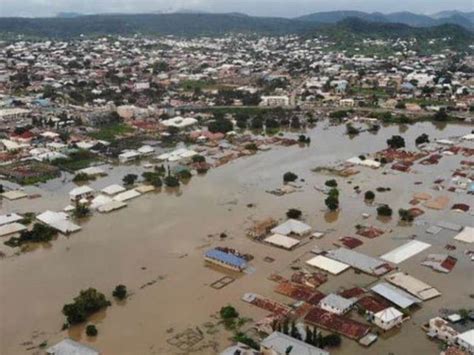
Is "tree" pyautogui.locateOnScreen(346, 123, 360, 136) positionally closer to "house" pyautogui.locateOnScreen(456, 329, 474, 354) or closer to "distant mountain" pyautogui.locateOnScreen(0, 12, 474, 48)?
"house" pyautogui.locateOnScreen(456, 329, 474, 354)

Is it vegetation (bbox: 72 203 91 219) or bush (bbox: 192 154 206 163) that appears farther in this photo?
bush (bbox: 192 154 206 163)

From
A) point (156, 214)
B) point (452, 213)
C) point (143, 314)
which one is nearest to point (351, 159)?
point (452, 213)

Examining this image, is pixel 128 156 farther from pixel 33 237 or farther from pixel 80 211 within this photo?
pixel 33 237

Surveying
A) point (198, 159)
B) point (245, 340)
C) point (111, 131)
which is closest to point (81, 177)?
point (198, 159)

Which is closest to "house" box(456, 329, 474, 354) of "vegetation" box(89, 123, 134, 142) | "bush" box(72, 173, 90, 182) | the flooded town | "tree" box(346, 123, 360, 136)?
the flooded town

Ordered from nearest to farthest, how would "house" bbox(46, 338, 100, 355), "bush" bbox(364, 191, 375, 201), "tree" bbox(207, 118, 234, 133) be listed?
"house" bbox(46, 338, 100, 355) → "bush" bbox(364, 191, 375, 201) → "tree" bbox(207, 118, 234, 133)

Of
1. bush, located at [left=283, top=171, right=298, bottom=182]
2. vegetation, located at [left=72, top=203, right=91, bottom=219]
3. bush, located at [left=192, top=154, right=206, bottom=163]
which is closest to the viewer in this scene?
vegetation, located at [left=72, top=203, right=91, bottom=219]
